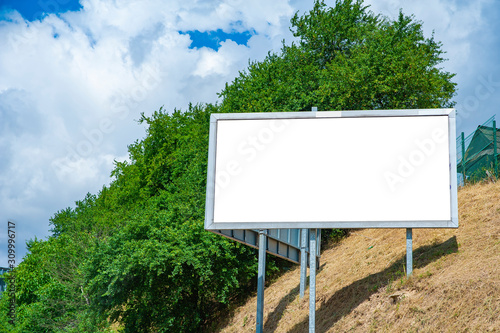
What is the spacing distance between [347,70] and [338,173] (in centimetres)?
1658

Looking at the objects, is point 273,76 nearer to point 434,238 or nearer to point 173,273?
point 173,273

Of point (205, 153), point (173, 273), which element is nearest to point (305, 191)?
point (173, 273)

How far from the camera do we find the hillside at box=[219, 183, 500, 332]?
15.4 meters

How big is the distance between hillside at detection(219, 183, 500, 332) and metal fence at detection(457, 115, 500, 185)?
1.24m

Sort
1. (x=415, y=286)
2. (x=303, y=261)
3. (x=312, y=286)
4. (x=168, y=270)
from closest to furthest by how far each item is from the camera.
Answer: (x=312, y=286), (x=415, y=286), (x=303, y=261), (x=168, y=270)

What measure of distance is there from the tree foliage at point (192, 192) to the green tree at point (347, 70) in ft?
0.25

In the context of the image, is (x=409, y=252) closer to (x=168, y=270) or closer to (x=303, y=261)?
(x=303, y=261)

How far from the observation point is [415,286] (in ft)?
57.5

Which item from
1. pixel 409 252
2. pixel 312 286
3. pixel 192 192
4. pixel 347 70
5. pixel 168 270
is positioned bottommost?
pixel 168 270

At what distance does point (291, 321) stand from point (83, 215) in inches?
1691

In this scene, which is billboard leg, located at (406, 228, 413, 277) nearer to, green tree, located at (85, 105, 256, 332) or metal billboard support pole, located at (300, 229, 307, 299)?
metal billboard support pole, located at (300, 229, 307, 299)

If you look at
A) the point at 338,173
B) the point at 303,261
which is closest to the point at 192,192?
the point at 303,261

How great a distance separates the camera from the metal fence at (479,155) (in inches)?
1015

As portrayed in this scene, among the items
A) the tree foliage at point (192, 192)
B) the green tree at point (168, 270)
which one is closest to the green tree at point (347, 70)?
the tree foliage at point (192, 192)
